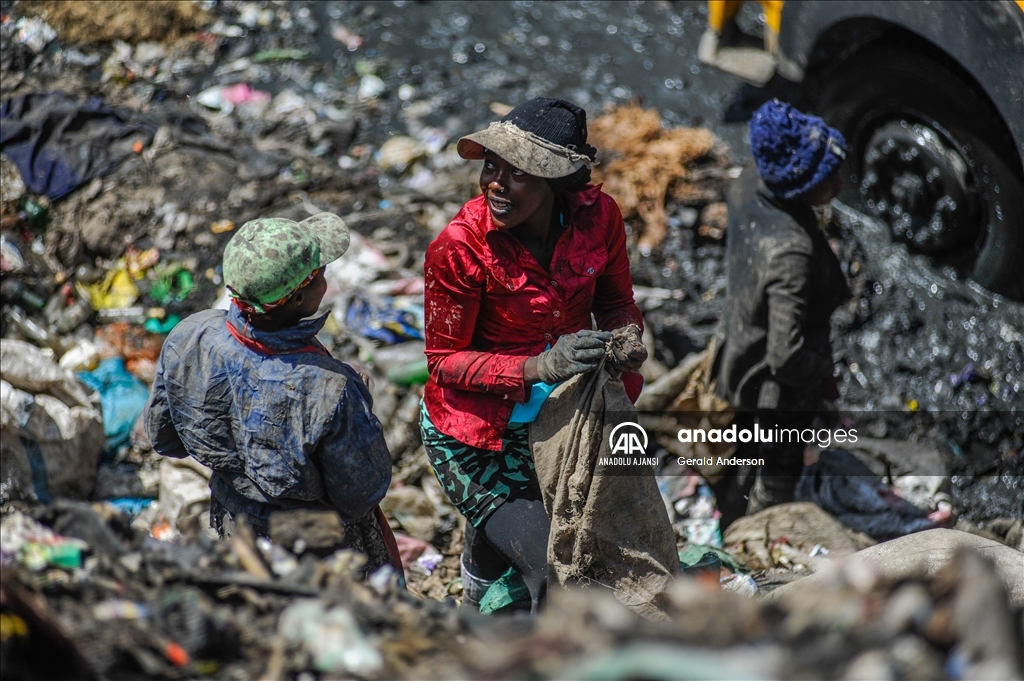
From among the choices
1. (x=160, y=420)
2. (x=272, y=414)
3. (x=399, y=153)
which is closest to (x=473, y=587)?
(x=272, y=414)

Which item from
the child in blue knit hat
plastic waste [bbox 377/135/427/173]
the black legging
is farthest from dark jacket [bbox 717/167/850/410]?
plastic waste [bbox 377/135/427/173]

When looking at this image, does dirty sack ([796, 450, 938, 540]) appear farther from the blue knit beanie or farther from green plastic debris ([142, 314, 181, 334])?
green plastic debris ([142, 314, 181, 334])

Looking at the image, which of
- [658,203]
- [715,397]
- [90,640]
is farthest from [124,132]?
[90,640]

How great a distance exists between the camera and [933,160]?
4.84 metres

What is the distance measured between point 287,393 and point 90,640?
3.32ft

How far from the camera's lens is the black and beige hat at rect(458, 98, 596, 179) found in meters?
2.65

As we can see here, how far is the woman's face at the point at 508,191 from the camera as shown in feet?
8.82

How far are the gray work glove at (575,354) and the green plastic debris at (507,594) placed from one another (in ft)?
2.77

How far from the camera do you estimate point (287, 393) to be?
8.20 feet

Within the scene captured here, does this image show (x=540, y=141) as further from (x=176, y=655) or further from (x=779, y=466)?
(x=779, y=466)

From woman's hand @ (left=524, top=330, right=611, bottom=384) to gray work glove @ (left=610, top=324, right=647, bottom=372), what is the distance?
0.03 m

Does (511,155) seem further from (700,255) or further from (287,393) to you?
(700,255)

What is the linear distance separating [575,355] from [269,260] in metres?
0.93

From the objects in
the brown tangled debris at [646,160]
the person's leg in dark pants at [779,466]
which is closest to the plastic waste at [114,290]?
the brown tangled debris at [646,160]
